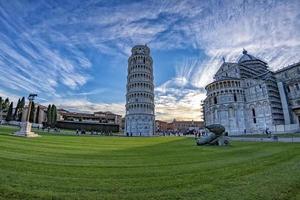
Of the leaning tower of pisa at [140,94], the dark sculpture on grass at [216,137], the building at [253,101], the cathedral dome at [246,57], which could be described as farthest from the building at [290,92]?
the dark sculpture on grass at [216,137]

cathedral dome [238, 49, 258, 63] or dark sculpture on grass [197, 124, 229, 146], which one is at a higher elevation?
cathedral dome [238, 49, 258, 63]

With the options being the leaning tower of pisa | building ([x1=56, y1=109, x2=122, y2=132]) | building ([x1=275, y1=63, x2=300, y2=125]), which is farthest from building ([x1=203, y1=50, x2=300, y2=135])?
building ([x1=56, y1=109, x2=122, y2=132])

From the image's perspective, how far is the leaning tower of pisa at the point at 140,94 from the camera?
82.1 meters

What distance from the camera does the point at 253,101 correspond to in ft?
218

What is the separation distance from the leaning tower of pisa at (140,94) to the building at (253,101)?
82.3 ft

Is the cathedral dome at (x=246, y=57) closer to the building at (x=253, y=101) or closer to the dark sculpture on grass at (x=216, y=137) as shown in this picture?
the building at (x=253, y=101)

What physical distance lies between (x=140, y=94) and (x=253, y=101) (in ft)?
142

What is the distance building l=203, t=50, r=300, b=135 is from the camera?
62.0m

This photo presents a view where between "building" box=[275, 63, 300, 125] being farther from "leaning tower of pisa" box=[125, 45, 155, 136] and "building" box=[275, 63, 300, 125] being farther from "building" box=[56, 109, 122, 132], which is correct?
"building" box=[56, 109, 122, 132]

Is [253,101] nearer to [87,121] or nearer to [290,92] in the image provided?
[290,92]

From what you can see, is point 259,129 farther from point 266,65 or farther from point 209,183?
point 209,183

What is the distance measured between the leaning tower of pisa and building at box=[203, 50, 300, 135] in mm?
25099

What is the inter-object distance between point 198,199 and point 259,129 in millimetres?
67223

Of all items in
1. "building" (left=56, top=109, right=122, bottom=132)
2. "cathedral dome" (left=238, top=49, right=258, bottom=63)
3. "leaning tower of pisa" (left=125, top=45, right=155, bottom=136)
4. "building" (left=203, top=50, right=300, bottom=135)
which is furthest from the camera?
"building" (left=56, top=109, right=122, bottom=132)
